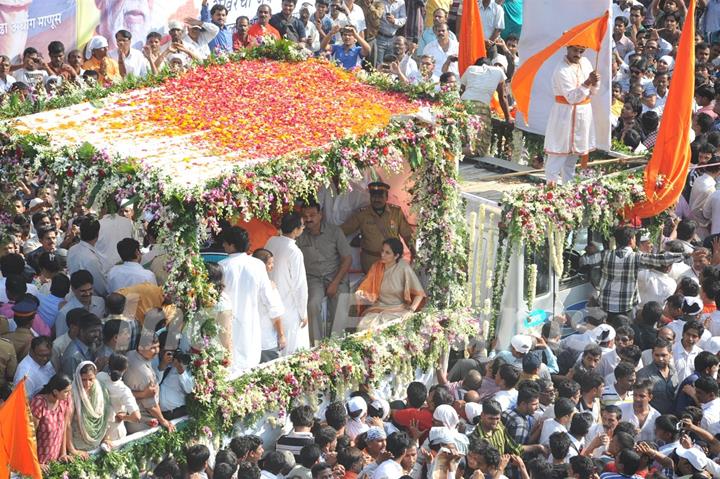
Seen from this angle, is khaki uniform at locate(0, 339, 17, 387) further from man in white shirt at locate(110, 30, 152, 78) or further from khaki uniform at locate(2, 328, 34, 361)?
man in white shirt at locate(110, 30, 152, 78)

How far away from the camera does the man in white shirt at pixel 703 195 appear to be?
15711mm

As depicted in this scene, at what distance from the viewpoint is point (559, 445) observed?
10484 mm

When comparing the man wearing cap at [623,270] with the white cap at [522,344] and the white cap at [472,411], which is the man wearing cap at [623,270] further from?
the white cap at [472,411]

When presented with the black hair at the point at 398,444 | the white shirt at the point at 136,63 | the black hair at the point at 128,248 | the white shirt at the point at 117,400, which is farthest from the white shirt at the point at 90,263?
the white shirt at the point at 136,63

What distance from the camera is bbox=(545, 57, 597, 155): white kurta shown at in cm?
1458

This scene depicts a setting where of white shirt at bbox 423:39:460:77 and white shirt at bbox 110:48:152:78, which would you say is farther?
white shirt at bbox 423:39:460:77

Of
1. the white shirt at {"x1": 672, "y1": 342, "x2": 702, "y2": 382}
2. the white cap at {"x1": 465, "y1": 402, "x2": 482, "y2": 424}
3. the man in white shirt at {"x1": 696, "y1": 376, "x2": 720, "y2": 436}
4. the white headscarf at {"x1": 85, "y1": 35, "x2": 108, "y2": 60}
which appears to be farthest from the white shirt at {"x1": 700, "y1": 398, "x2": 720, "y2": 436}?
the white headscarf at {"x1": 85, "y1": 35, "x2": 108, "y2": 60}

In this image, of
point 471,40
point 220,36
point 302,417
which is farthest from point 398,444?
point 220,36

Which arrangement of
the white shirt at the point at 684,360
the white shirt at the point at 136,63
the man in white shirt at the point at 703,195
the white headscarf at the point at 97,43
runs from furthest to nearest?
the white shirt at the point at 136,63 < the white headscarf at the point at 97,43 < the man in white shirt at the point at 703,195 < the white shirt at the point at 684,360

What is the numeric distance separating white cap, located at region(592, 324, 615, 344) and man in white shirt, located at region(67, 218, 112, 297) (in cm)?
447

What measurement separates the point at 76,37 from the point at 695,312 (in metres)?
8.58

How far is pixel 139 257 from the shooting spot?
11945 mm

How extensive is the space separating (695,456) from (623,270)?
3.62 metres

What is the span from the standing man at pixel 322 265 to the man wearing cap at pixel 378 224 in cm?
42
